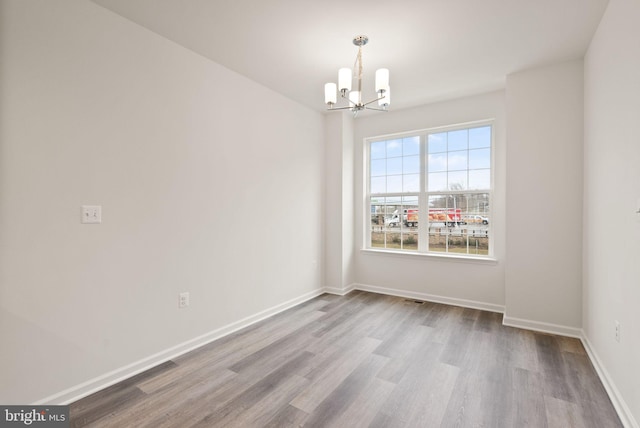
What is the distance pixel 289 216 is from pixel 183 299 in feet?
5.47

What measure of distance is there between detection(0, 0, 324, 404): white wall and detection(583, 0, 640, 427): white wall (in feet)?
10.0

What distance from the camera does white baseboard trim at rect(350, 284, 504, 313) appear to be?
376cm

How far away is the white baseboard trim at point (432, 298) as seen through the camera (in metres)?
3.76

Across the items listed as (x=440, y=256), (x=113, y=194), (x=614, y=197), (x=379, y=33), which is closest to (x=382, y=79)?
(x=379, y=33)

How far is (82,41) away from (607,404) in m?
4.25

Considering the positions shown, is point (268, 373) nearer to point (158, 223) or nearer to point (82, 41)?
point (158, 223)

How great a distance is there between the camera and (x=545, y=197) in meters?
3.08

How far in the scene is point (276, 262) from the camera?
370cm

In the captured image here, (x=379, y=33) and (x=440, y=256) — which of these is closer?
(x=379, y=33)

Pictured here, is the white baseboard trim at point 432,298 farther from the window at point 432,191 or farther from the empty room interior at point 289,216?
the window at point 432,191

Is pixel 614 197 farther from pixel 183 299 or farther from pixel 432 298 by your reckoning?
pixel 183 299

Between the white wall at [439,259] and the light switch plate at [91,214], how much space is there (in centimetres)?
346

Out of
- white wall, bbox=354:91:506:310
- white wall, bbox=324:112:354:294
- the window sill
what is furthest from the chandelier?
the window sill

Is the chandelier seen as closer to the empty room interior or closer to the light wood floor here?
the empty room interior
